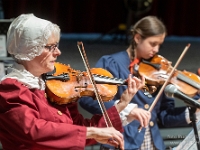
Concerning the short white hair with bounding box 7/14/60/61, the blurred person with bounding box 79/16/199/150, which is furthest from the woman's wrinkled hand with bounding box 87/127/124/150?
the blurred person with bounding box 79/16/199/150

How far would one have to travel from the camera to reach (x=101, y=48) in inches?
183

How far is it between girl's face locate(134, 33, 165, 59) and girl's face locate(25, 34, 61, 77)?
2.55ft

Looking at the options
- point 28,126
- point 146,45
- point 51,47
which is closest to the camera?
point 28,126

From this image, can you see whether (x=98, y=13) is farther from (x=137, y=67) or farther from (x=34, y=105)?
(x=34, y=105)

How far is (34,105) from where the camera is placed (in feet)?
4.61

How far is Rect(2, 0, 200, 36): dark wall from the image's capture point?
5.42m

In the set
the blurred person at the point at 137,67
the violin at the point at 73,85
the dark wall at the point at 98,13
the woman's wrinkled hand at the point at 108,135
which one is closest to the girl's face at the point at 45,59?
the violin at the point at 73,85

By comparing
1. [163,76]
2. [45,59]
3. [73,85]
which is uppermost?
[45,59]

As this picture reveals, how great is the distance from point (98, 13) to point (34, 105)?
14.9ft

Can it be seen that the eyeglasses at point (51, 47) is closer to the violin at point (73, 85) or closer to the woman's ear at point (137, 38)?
the violin at point (73, 85)

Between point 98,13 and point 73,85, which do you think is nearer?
point 73,85

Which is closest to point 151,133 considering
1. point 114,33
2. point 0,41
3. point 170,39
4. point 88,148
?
point 88,148

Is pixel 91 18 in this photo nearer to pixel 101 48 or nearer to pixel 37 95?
pixel 101 48

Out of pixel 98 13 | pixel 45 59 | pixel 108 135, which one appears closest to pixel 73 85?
pixel 45 59
